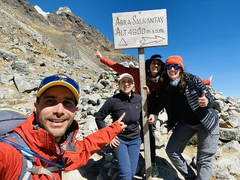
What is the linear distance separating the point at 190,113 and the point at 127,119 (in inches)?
52.8

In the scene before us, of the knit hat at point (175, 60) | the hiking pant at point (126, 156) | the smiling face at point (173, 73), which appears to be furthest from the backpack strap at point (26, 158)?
the knit hat at point (175, 60)

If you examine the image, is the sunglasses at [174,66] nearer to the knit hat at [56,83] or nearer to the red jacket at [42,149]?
the red jacket at [42,149]

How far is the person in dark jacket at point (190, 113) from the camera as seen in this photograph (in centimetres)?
259

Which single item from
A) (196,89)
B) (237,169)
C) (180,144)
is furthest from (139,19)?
(237,169)

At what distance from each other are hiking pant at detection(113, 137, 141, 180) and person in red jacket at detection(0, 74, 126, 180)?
0.88 meters

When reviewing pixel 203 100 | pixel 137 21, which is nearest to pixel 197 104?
pixel 203 100

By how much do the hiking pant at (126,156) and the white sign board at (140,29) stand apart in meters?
2.22

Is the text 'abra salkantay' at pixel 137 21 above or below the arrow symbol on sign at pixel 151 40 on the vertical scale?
above

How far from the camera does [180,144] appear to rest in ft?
9.63

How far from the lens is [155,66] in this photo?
330 cm

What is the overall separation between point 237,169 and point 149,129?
2.63 m

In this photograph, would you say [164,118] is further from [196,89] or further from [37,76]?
[37,76]

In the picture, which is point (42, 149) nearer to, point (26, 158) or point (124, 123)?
point (26, 158)

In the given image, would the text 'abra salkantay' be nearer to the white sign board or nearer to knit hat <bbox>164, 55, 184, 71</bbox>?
the white sign board
